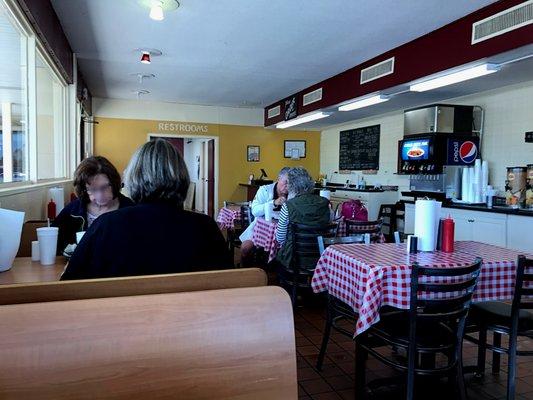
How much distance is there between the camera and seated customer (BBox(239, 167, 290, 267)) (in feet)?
15.6

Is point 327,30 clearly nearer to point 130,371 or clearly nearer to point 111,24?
point 111,24

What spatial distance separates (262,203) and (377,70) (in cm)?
234

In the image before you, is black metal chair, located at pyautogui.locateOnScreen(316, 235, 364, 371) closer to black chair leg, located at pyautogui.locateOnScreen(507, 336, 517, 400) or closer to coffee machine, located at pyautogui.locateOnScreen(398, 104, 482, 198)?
black chair leg, located at pyautogui.locateOnScreen(507, 336, 517, 400)

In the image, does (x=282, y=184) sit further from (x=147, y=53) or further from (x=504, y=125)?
(x=504, y=125)

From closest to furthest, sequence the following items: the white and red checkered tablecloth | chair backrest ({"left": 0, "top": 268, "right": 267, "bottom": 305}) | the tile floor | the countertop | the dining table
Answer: chair backrest ({"left": 0, "top": 268, "right": 267, "bottom": 305}), the dining table, the white and red checkered tablecloth, the tile floor, the countertop

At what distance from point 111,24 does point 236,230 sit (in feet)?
9.51

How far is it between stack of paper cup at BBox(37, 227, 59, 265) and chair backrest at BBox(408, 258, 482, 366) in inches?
74.4

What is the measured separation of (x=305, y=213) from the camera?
12.4 ft

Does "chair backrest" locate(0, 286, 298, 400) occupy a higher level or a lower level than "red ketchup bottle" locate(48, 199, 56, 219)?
lower

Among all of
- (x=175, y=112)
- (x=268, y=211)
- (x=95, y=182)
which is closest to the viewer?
(x=95, y=182)

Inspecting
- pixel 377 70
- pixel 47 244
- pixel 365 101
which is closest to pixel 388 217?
pixel 365 101

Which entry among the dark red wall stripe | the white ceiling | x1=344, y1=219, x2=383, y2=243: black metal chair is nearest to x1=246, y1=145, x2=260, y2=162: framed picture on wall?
the white ceiling

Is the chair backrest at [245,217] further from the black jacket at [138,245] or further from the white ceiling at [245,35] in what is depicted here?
the black jacket at [138,245]

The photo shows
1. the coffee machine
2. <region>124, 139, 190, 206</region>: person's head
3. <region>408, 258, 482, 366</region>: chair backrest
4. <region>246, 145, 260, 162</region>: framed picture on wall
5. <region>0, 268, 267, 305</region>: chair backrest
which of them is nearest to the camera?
<region>0, 268, 267, 305</region>: chair backrest
